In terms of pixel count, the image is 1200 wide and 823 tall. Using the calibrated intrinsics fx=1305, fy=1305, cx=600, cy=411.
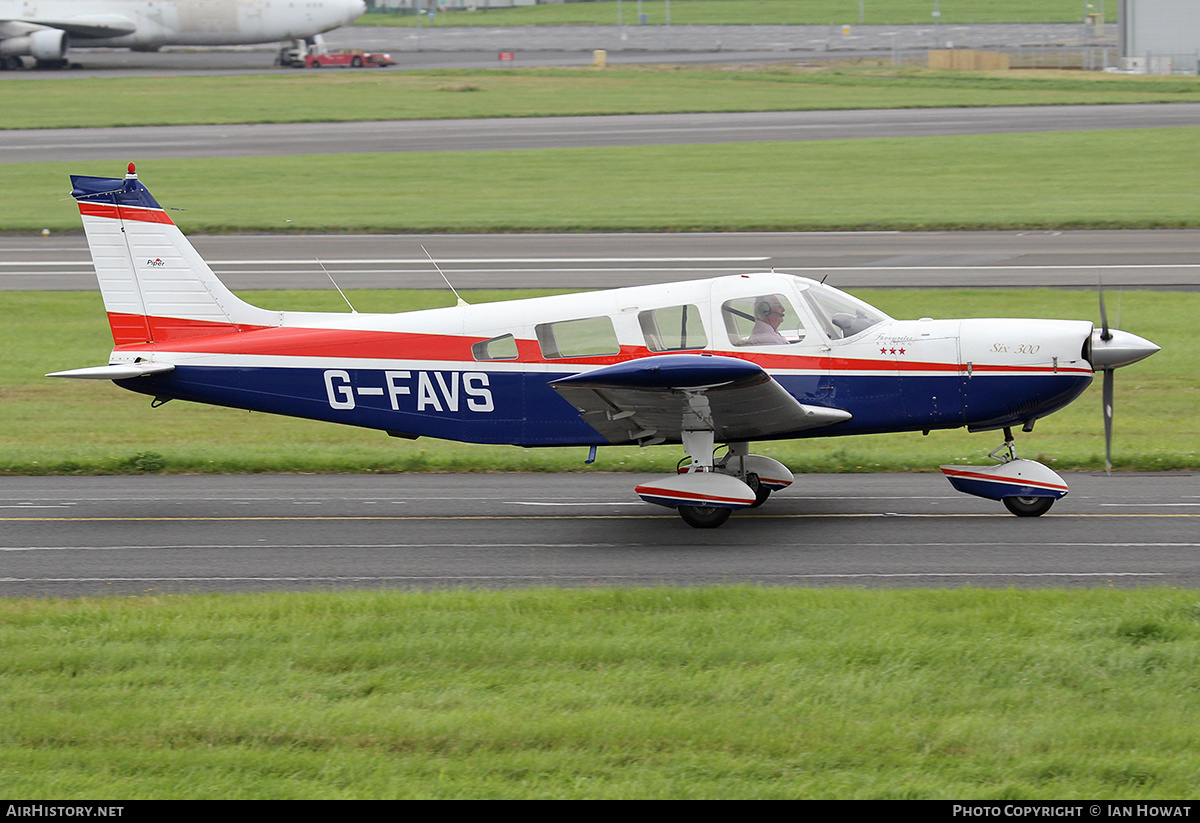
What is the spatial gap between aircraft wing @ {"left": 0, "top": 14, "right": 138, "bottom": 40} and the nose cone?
7763 cm

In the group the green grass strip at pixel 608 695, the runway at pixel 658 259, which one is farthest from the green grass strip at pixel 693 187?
the green grass strip at pixel 608 695

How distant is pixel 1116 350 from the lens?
12.4m

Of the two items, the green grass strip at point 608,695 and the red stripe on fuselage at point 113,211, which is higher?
the red stripe on fuselage at point 113,211

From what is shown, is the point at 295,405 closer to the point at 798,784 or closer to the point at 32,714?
the point at 32,714

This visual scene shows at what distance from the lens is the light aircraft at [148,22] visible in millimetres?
76938

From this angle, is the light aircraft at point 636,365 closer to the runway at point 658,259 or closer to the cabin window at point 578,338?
the cabin window at point 578,338

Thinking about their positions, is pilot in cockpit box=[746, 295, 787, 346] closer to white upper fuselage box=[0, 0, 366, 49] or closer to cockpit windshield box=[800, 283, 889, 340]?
cockpit windshield box=[800, 283, 889, 340]

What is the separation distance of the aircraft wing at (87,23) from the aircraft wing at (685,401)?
7509 cm

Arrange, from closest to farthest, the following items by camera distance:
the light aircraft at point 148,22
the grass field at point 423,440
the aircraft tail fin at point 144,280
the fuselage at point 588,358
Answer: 1. the fuselage at point 588,358
2. the aircraft tail fin at point 144,280
3. the grass field at point 423,440
4. the light aircraft at point 148,22

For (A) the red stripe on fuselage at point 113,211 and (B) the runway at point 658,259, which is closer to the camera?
(A) the red stripe on fuselage at point 113,211

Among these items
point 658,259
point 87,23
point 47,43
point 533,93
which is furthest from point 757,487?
point 87,23

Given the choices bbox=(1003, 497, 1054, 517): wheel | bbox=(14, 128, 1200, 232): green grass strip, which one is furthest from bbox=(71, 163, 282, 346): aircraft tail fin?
bbox=(14, 128, 1200, 232): green grass strip

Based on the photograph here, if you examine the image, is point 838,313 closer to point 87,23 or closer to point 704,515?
point 704,515

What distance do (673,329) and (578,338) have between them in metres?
1.02
